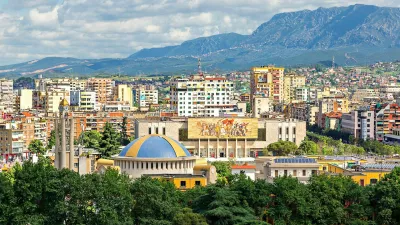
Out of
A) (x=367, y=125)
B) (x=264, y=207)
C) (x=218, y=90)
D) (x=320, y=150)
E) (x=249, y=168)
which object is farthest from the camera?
(x=218, y=90)

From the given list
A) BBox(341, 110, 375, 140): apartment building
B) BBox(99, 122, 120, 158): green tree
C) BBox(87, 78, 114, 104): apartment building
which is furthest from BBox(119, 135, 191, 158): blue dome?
BBox(87, 78, 114, 104): apartment building

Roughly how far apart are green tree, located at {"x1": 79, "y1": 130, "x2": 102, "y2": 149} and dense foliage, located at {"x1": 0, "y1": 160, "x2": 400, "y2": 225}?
117ft

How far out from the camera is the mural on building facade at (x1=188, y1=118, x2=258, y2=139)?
294 feet

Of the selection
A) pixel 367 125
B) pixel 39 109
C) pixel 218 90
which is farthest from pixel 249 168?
pixel 39 109

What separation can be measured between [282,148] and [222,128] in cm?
819

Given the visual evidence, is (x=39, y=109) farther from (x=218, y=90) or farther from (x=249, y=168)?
(x=249, y=168)

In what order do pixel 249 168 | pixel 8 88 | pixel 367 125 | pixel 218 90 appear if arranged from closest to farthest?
pixel 249 168 < pixel 367 125 < pixel 218 90 < pixel 8 88

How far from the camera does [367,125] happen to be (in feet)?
345

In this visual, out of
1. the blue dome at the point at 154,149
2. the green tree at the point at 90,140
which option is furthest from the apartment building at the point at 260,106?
the blue dome at the point at 154,149

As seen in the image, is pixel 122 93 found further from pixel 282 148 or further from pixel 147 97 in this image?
pixel 282 148

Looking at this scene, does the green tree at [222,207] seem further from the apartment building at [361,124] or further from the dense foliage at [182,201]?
the apartment building at [361,124]

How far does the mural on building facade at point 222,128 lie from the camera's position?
89.7 metres

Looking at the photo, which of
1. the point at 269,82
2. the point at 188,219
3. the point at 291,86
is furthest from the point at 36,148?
the point at 291,86

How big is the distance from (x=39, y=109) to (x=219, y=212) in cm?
8982
